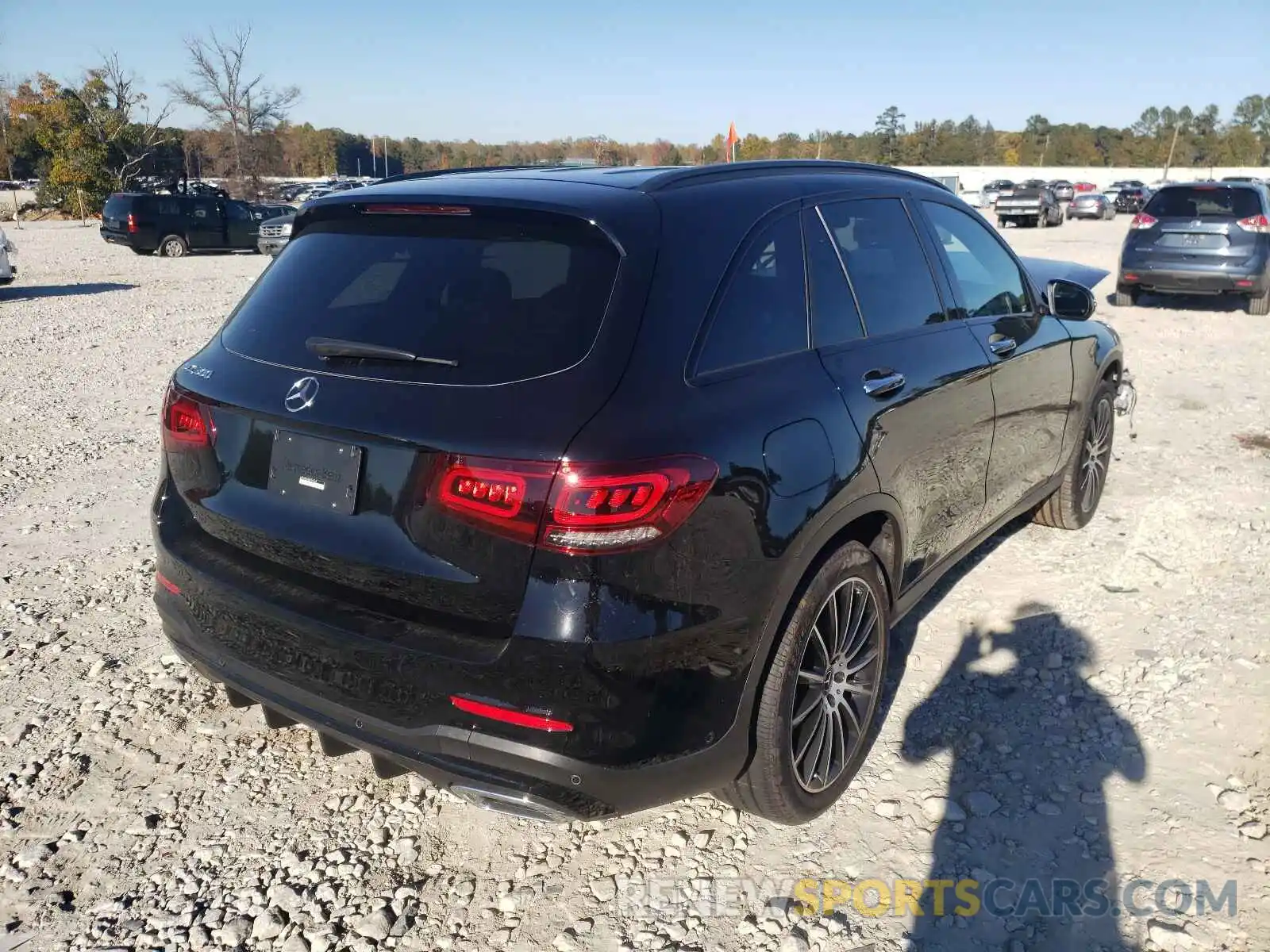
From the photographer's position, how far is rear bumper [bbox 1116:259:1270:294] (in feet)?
40.9

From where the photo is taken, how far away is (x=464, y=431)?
2.14 metres

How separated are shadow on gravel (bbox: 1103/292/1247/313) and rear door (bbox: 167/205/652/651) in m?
14.0

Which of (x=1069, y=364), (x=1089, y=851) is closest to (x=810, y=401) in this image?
(x=1089, y=851)

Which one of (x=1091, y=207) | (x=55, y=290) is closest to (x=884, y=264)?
(x=55, y=290)

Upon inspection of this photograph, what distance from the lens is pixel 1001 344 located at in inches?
151

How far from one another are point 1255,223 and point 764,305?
1258 cm

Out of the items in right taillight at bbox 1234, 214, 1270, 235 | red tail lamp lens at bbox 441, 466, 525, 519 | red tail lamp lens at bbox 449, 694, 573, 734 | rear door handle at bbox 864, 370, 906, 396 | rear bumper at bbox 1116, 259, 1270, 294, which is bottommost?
red tail lamp lens at bbox 449, 694, 573, 734

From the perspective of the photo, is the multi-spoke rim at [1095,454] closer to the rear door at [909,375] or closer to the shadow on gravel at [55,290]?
the rear door at [909,375]

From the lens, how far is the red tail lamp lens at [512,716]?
2.12 meters

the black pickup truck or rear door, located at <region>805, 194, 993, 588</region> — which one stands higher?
the black pickup truck

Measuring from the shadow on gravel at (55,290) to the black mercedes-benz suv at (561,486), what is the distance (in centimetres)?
1566

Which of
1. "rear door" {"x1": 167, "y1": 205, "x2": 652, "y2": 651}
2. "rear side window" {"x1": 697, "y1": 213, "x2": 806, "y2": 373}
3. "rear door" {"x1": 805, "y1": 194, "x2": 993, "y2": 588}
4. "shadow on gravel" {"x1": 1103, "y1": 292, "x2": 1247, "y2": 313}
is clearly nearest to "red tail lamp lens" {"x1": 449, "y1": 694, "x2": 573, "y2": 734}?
"rear door" {"x1": 167, "y1": 205, "x2": 652, "y2": 651}

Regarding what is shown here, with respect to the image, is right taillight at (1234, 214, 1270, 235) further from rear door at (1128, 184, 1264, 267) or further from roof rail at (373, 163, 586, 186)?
roof rail at (373, 163, 586, 186)

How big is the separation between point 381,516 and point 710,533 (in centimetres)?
77
